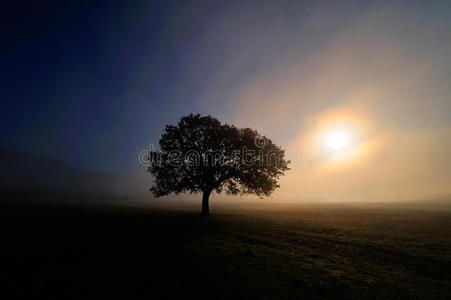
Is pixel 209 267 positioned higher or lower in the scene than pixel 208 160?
lower

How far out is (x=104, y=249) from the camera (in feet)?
47.6

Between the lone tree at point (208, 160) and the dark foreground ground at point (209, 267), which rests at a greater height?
the lone tree at point (208, 160)

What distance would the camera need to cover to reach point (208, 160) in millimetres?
37531

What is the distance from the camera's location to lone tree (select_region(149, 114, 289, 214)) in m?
37.3

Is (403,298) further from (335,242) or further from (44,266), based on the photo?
(44,266)

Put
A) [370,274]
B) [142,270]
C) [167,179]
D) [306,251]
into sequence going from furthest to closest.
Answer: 1. [167,179]
2. [306,251]
3. [370,274]
4. [142,270]

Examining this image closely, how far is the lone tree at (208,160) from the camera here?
37312 mm

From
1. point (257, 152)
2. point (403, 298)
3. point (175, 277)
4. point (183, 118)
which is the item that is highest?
point (183, 118)

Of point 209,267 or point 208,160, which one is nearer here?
point 209,267

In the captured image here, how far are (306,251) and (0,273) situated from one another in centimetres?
1707

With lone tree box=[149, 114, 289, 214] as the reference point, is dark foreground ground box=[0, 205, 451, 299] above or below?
below

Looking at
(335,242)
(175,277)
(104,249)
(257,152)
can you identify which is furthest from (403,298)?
(257,152)

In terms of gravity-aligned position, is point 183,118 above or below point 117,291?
above

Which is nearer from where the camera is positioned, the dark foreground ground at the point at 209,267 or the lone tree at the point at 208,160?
the dark foreground ground at the point at 209,267
